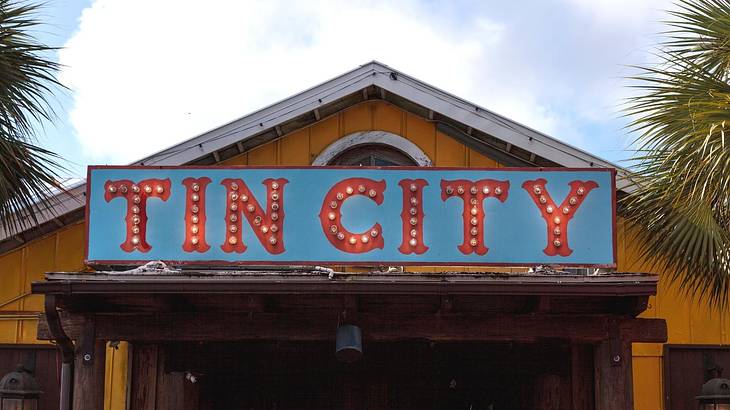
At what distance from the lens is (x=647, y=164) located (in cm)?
1060

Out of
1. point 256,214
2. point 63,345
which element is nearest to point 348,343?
point 256,214

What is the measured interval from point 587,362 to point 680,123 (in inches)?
109

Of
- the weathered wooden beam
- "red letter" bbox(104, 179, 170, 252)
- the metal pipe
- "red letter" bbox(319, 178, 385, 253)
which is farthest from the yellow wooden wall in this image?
"red letter" bbox(104, 179, 170, 252)

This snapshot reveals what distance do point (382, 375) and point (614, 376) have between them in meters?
3.43

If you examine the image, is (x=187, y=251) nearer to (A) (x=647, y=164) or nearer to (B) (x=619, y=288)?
(B) (x=619, y=288)

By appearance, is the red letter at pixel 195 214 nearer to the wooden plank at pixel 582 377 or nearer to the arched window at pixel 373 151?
the arched window at pixel 373 151

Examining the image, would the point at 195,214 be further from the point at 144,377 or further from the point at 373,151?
the point at 373,151

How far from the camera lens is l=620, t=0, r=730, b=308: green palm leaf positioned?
9.81m

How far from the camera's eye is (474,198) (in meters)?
9.69

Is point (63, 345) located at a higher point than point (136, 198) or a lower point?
lower

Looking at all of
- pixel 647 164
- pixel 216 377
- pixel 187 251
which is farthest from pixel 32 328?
pixel 647 164

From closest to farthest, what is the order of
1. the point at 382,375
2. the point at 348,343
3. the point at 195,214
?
the point at 348,343, the point at 195,214, the point at 382,375

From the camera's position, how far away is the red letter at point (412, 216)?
9.56 metres

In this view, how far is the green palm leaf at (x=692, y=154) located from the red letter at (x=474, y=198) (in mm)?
1727
